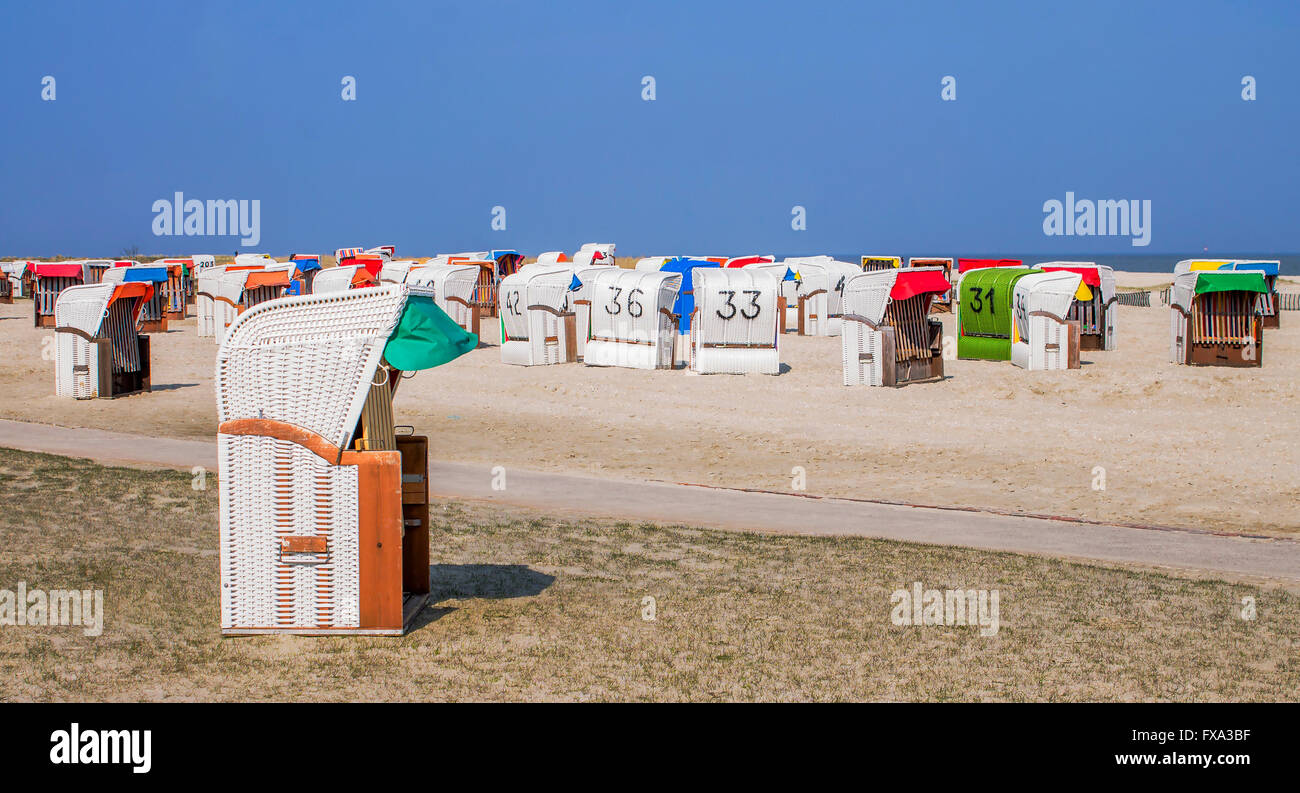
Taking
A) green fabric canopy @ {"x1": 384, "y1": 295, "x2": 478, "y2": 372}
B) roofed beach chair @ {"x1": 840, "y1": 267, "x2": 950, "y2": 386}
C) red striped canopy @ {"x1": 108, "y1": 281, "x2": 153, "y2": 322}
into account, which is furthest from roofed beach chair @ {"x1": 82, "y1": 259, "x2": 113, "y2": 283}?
green fabric canopy @ {"x1": 384, "y1": 295, "x2": 478, "y2": 372}

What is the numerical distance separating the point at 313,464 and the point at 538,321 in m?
20.7

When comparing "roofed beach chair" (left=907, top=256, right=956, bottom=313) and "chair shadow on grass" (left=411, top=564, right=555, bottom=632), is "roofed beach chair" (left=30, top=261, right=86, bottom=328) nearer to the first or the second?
"roofed beach chair" (left=907, top=256, right=956, bottom=313)

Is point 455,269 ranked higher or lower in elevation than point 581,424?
higher

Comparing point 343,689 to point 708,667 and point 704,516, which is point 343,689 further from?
point 704,516

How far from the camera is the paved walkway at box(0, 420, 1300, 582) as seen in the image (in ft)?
35.3

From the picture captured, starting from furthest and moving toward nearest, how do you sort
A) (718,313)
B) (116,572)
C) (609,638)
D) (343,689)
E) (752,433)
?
(718,313) → (752,433) → (116,572) → (609,638) → (343,689)

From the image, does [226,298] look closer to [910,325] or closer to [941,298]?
[910,325]

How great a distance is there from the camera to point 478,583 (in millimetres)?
9234

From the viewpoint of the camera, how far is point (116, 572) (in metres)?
9.11

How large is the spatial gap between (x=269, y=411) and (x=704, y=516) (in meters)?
5.82

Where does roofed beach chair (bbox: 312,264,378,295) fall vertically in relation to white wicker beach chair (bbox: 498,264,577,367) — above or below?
above

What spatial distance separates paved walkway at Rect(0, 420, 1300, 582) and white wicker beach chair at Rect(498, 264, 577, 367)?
12510mm

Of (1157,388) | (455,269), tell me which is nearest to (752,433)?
(1157,388)

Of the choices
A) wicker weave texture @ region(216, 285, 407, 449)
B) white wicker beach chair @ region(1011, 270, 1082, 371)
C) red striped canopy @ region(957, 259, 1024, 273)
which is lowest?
wicker weave texture @ region(216, 285, 407, 449)
